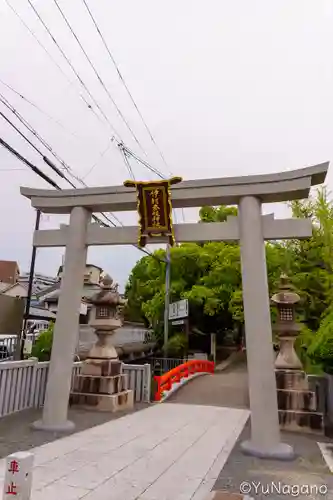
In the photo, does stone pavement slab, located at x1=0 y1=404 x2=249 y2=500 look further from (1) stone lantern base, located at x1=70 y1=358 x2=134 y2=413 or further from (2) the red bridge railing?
(2) the red bridge railing

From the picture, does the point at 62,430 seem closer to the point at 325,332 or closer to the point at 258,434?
the point at 258,434

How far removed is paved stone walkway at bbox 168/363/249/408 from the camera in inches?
515

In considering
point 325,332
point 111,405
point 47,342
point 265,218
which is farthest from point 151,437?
point 47,342

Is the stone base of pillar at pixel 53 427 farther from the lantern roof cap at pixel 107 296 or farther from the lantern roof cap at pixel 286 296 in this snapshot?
the lantern roof cap at pixel 286 296

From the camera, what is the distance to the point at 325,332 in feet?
28.1

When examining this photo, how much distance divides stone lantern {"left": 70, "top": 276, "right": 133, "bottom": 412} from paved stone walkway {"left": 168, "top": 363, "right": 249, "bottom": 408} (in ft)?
9.04

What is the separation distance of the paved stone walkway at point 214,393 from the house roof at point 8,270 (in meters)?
37.2

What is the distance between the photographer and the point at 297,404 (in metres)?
9.40

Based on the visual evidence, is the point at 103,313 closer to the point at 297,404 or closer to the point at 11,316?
the point at 11,316

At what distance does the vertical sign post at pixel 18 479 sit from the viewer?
303cm

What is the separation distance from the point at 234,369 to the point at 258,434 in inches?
724

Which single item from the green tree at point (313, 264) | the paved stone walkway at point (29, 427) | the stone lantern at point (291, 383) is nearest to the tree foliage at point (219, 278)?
the green tree at point (313, 264)

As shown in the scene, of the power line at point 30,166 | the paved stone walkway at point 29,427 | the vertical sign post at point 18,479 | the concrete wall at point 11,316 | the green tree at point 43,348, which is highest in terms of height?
the power line at point 30,166

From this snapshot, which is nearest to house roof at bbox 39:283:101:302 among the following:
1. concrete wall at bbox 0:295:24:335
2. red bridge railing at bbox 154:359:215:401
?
red bridge railing at bbox 154:359:215:401
